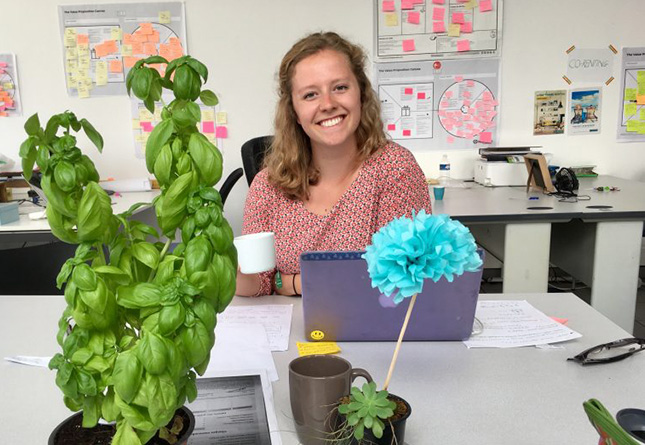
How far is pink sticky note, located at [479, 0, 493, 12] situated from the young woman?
1805 mm

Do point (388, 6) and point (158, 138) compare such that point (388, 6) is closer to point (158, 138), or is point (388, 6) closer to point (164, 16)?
point (164, 16)

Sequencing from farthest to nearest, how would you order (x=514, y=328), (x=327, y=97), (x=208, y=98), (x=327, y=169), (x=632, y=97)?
(x=632, y=97) < (x=327, y=169) < (x=327, y=97) < (x=514, y=328) < (x=208, y=98)

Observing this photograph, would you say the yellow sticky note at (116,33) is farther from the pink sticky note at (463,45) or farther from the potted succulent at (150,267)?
the potted succulent at (150,267)

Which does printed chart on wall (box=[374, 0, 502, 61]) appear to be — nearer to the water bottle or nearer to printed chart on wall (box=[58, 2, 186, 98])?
the water bottle

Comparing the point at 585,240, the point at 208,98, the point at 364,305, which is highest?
the point at 208,98

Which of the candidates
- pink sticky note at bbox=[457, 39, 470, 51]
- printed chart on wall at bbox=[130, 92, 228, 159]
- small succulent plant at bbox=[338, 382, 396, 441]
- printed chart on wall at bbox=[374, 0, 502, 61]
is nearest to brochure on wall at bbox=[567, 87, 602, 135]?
printed chart on wall at bbox=[374, 0, 502, 61]

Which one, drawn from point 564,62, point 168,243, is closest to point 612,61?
point 564,62

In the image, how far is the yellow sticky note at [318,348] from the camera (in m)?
1.04

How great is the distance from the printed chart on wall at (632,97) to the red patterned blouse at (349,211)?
2.32m

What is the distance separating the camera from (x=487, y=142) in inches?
131

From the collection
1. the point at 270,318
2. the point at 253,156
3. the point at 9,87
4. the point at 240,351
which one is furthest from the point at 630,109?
the point at 9,87

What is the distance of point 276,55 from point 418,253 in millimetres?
2861

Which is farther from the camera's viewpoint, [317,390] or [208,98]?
[317,390]

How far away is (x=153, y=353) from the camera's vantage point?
0.47 meters
